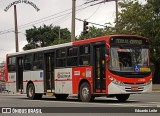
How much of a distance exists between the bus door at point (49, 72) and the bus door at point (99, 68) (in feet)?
14.7

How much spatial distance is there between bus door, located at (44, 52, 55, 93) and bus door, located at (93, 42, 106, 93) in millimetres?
4480

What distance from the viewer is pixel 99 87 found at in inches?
847

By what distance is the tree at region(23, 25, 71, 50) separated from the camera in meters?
96.6

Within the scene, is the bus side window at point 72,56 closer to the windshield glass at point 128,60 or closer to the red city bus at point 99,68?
the red city bus at point 99,68

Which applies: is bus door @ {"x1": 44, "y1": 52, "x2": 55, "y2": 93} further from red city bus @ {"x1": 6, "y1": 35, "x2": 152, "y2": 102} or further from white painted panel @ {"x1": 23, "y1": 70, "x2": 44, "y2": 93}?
white painted panel @ {"x1": 23, "y1": 70, "x2": 44, "y2": 93}

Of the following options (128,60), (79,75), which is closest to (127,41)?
(128,60)

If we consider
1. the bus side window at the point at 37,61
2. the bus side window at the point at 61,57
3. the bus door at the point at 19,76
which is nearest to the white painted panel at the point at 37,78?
the bus side window at the point at 37,61

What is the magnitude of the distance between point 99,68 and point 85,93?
1.63 meters

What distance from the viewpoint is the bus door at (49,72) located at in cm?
2567

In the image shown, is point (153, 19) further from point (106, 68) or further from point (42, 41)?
point (42, 41)

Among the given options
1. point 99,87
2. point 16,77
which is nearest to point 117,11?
point 16,77

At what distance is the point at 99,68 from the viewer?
21.6 metres

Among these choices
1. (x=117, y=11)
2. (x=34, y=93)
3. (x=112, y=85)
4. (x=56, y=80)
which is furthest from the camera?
(x=117, y=11)

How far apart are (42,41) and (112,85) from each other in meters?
78.3
